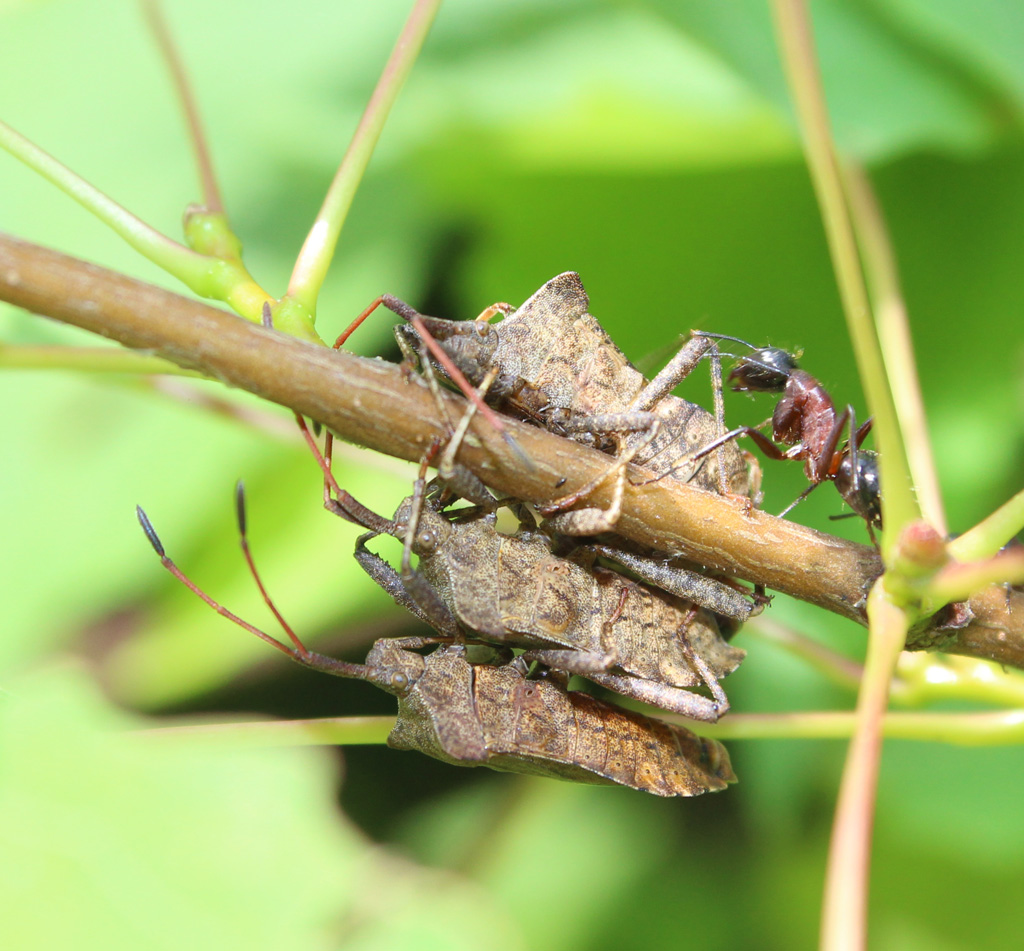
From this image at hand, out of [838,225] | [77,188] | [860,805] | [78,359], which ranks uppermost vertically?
[838,225]

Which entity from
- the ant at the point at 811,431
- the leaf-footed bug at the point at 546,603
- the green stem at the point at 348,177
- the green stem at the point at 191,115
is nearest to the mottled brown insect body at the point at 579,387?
the ant at the point at 811,431

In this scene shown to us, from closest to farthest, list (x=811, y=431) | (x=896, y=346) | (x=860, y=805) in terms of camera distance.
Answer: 1. (x=860, y=805)
2. (x=896, y=346)
3. (x=811, y=431)

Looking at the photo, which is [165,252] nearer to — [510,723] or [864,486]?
[510,723]

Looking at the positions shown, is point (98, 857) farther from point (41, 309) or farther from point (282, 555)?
point (282, 555)

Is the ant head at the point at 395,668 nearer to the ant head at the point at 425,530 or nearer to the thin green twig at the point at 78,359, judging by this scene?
the ant head at the point at 425,530

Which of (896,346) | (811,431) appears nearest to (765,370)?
(811,431)

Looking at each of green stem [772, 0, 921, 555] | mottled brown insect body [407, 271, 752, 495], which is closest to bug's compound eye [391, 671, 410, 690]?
mottled brown insect body [407, 271, 752, 495]
